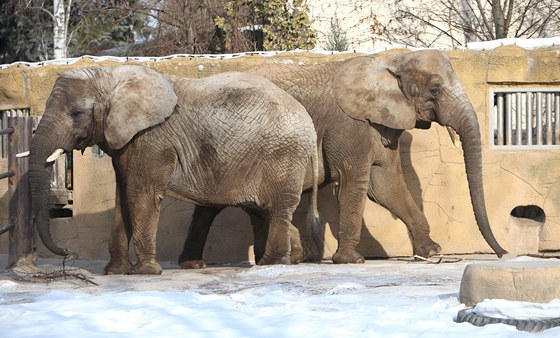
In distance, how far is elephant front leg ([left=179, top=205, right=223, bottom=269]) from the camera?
40.6 ft

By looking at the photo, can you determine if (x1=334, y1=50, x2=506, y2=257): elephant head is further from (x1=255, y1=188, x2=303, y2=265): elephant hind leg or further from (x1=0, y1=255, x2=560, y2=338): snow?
(x1=0, y1=255, x2=560, y2=338): snow

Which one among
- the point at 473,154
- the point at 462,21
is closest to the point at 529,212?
Answer: the point at 473,154

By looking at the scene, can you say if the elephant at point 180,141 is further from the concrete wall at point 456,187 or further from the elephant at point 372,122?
the concrete wall at point 456,187

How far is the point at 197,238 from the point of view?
40.8 ft

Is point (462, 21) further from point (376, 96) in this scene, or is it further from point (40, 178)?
point (40, 178)

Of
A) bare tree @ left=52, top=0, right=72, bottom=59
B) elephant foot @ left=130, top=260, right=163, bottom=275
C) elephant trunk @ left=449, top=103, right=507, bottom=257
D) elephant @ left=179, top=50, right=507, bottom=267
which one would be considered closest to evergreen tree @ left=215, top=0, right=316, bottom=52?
bare tree @ left=52, top=0, right=72, bottom=59

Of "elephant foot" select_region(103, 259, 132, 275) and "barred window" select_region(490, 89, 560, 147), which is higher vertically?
"barred window" select_region(490, 89, 560, 147)

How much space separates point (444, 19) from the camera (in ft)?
76.2

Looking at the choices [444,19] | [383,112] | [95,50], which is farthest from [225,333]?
[95,50]

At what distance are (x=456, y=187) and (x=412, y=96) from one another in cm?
149

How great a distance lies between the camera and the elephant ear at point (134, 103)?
36.7 feet

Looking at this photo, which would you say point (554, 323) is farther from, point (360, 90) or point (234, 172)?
point (360, 90)

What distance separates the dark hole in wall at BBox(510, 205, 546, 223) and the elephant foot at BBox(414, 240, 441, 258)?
1625mm

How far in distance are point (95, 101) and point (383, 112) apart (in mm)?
2980
